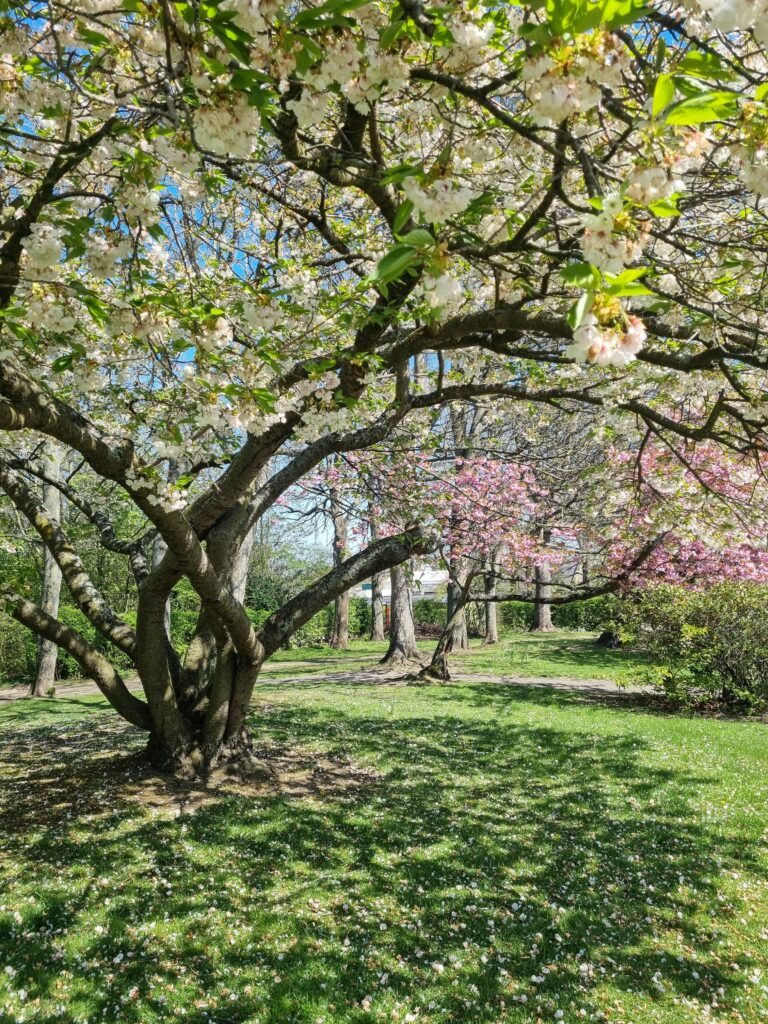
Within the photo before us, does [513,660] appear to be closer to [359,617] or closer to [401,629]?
[401,629]

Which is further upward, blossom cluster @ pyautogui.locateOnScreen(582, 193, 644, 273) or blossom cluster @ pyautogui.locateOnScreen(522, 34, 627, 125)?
blossom cluster @ pyautogui.locateOnScreen(522, 34, 627, 125)

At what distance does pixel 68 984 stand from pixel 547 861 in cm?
317

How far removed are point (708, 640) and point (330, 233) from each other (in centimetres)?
993

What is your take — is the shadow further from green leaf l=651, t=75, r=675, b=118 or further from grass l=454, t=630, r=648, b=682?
green leaf l=651, t=75, r=675, b=118

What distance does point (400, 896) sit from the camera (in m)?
3.98

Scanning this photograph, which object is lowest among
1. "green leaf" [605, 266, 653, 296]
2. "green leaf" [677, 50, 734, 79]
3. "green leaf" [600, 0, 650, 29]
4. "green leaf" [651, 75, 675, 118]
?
"green leaf" [605, 266, 653, 296]

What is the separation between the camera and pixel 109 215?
9.29 ft

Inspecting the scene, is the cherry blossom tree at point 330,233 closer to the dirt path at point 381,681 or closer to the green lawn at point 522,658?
the dirt path at point 381,681


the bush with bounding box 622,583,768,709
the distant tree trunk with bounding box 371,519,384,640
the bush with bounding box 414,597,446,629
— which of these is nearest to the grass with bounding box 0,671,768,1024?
the bush with bounding box 622,583,768,709

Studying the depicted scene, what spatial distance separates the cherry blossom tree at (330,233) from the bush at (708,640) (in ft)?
18.6

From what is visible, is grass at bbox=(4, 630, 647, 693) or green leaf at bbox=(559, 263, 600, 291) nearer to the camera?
green leaf at bbox=(559, 263, 600, 291)

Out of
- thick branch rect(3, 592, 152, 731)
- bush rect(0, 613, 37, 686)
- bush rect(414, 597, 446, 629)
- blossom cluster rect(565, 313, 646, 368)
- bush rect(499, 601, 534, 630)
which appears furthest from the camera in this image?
bush rect(414, 597, 446, 629)

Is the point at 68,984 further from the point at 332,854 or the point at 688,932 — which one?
the point at 688,932

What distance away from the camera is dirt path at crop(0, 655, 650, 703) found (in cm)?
1338
